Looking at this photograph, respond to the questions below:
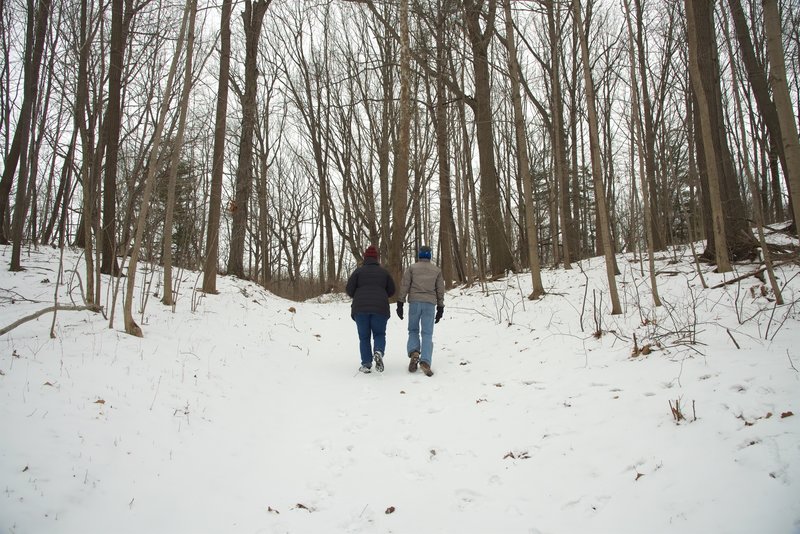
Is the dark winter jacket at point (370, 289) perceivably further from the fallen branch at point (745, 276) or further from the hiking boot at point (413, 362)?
the fallen branch at point (745, 276)

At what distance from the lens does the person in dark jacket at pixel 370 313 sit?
245 inches

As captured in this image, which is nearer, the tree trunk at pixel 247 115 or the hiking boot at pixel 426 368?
the hiking boot at pixel 426 368

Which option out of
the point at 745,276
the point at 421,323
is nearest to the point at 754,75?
the point at 745,276

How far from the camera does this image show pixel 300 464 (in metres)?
3.50

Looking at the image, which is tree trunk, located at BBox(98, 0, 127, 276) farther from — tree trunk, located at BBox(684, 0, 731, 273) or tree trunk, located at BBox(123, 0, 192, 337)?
tree trunk, located at BBox(684, 0, 731, 273)

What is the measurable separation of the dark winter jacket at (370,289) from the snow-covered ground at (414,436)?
3.40 feet

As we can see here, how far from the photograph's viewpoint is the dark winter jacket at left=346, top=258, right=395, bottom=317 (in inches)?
247

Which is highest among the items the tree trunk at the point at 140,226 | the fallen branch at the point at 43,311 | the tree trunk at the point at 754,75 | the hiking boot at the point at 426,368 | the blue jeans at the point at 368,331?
the tree trunk at the point at 754,75

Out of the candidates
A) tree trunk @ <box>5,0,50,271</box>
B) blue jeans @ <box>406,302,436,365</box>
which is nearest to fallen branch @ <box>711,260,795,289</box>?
blue jeans @ <box>406,302,436,365</box>

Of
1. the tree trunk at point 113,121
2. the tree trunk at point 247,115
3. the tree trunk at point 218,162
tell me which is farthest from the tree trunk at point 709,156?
the tree trunk at point 247,115

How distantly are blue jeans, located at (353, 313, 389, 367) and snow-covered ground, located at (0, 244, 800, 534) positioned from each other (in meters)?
0.35

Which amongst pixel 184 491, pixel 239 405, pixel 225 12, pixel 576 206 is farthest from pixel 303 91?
pixel 184 491

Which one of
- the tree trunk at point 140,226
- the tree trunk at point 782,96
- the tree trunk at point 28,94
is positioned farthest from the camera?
the tree trunk at point 28,94

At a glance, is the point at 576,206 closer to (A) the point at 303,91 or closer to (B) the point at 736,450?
(A) the point at 303,91
